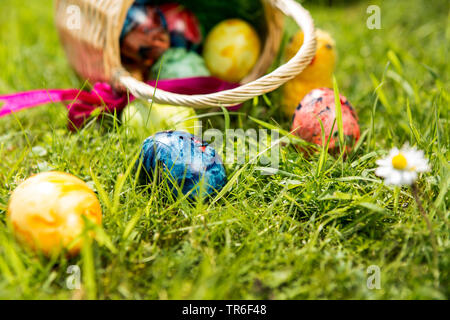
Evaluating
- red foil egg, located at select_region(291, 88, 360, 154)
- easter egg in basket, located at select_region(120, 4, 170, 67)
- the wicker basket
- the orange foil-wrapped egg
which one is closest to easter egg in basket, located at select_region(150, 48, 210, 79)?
easter egg in basket, located at select_region(120, 4, 170, 67)

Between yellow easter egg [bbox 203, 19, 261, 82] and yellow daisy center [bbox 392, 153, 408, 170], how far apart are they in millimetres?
1024

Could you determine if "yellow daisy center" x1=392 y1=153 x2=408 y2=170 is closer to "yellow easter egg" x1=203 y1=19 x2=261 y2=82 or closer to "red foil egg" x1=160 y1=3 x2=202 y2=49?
"yellow easter egg" x1=203 y1=19 x2=261 y2=82

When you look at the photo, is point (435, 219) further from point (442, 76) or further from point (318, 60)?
point (442, 76)

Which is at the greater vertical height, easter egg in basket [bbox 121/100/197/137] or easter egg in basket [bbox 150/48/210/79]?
easter egg in basket [bbox 150/48/210/79]

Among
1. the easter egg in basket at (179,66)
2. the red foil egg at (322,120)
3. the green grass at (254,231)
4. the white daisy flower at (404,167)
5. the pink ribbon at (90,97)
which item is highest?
the easter egg in basket at (179,66)

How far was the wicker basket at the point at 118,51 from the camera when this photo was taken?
4.71 feet

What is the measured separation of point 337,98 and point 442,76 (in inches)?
42.1

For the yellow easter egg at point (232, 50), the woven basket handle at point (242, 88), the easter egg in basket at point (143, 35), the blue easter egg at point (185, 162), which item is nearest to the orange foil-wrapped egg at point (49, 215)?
the blue easter egg at point (185, 162)

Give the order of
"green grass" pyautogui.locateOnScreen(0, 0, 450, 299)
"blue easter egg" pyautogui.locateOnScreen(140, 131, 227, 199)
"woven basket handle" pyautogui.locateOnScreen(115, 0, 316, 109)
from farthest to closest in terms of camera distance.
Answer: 1. "woven basket handle" pyautogui.locateOnScreen(115, 0, 316, 109)
2. "blue easter egg" pyautogui.locateOnScreen(140, 131, 227, 199)
3. "green grass" pyautogui.locateOnScreen(0, 0, 450, 299)

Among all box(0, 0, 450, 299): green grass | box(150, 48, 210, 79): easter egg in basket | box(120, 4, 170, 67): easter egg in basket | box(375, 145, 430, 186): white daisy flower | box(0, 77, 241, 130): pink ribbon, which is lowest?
box(0, 0, 450, 299): green grass

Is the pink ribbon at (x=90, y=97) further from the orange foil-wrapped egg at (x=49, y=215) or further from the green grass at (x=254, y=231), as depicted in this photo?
the orange foil-wrapped egg at (x=49, y=215)

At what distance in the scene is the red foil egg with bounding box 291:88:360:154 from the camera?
1.47 meters

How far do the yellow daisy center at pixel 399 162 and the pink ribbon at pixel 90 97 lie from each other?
82 cm

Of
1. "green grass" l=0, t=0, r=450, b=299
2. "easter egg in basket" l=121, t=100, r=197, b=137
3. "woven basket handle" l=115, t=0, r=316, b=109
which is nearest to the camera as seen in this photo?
"green grass" l=0, t=0, r=450, b=299
